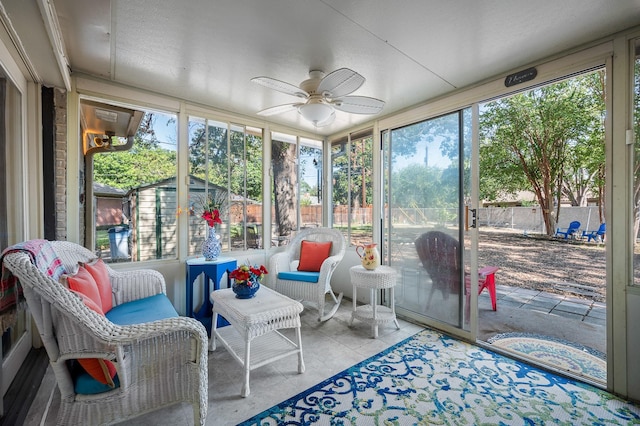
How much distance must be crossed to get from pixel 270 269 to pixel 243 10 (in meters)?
2.47

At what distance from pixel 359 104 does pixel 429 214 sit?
1.45 m

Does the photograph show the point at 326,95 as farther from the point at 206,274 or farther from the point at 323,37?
the point at 206,274

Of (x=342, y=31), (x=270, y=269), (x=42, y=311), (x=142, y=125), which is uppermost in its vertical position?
(x=342, y=31)

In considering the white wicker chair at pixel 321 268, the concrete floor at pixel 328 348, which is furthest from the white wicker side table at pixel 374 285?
the white wicker chair at pixel 321 268

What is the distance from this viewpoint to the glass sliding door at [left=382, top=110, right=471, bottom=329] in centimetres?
274

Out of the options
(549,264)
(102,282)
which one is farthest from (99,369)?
(549,264)

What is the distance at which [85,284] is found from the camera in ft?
5.26

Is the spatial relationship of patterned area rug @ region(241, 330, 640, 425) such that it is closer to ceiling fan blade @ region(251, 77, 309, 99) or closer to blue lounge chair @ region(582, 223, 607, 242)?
ceiling fan blade @ region(251, 77, 309, 99)

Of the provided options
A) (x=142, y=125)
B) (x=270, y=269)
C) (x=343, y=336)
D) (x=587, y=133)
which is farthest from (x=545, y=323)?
(x=142, y=125)

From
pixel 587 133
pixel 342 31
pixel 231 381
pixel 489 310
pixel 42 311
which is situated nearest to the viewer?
pixel 42 311

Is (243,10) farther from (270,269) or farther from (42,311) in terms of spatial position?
(270,269)

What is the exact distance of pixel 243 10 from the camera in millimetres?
1646

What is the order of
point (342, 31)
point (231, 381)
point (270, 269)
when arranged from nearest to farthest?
point (342, 31) < point (231, 381) < point (270, 269)

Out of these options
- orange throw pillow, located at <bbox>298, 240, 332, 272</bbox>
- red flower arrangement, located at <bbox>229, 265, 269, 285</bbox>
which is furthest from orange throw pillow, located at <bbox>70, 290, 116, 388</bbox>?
orange throw pillow, located at <bbox>298, 240, 332, 272</bbox>
